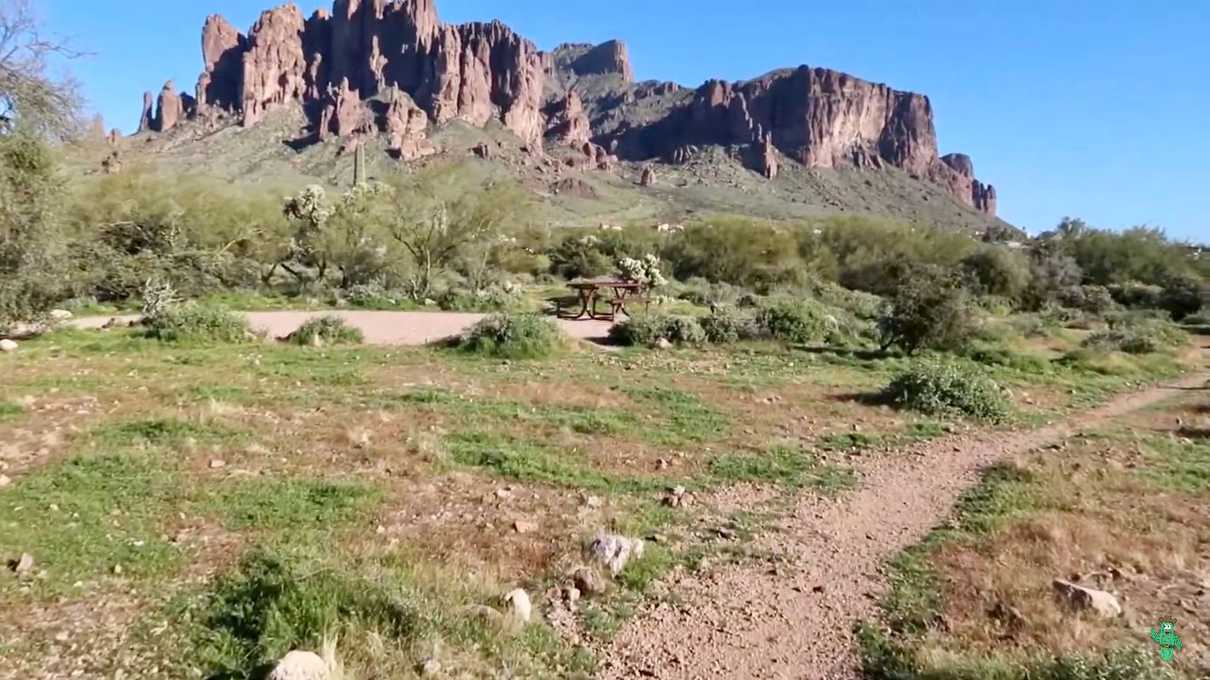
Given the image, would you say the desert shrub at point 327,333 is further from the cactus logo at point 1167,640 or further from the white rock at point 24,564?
the cactus logo at point 1167,640

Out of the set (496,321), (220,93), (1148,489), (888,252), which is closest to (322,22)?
(220,93)

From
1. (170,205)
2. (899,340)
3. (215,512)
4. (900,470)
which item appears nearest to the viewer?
(215,512)

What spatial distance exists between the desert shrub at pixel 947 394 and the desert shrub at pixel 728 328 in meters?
5.38

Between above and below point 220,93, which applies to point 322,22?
above

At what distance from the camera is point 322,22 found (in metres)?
140

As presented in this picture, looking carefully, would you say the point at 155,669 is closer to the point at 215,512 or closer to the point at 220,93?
the point at 215,512

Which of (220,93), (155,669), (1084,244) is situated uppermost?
(220,93)

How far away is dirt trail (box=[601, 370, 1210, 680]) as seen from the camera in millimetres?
3719

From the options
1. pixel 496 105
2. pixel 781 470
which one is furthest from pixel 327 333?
pixel 496 105

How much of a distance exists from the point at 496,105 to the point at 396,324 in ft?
430

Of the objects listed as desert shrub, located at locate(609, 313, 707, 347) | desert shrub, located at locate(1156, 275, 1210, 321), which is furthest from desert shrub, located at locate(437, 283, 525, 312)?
desert shrub, located at locate(1156, 275, 1210, 321)

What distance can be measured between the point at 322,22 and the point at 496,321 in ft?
489

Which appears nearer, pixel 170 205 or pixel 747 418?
pixel 747 418

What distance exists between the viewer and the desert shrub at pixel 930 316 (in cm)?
1559
